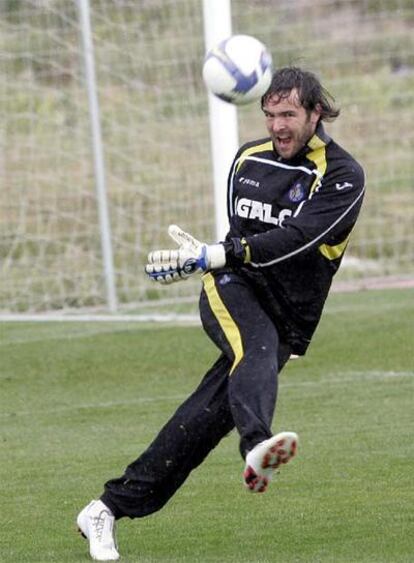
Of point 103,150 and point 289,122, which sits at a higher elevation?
point 289,122

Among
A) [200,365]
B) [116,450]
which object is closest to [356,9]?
[200,365]

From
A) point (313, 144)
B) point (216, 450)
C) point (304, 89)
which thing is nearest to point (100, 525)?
point (313, 144)

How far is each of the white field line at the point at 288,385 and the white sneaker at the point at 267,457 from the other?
480 centimetres

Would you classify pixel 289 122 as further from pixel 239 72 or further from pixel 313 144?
pixel 239 72

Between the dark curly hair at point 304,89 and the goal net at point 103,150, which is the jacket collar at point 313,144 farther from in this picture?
the goal net at point 103,150

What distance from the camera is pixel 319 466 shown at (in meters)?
8.83

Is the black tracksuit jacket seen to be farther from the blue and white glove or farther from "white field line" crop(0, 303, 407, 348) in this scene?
"white field line" crop(0, 303, 407, 348)

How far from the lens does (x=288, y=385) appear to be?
11.7 m

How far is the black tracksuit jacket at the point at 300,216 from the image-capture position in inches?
269

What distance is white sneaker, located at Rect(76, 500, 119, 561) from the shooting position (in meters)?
6.80

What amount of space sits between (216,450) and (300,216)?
3.05m

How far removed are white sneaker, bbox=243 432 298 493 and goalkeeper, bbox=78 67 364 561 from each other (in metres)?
0.45

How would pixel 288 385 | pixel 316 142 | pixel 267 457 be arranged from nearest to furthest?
pixel 267 457, pixel 316 142, pixel 288 385

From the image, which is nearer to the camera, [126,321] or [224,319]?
[224,319]
